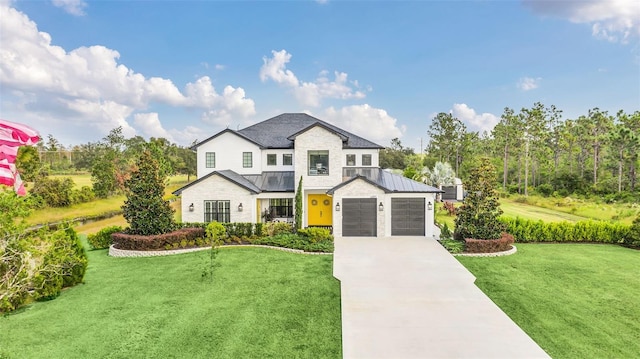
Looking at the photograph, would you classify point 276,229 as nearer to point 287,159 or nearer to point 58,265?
point 287,159

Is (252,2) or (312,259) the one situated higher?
(252,2)

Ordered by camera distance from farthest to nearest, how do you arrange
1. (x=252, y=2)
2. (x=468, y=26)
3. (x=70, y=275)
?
(x=468, y=26) → (x=252, y=2) → (x=70, y=275)

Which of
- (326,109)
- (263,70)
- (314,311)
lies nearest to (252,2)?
(263,70)

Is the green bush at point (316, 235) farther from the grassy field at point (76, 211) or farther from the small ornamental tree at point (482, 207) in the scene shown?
the grassy field at point (76, 211)

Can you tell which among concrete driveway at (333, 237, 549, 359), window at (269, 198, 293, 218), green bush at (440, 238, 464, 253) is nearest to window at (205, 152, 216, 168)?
window at (269, 198, 293, 218)

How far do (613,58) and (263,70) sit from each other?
1100 inches

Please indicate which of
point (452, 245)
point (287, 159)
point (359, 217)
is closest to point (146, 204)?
point (287, 159)

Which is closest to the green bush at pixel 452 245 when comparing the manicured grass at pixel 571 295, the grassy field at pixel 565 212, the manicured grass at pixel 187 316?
the manicured grass at pixel 571 295

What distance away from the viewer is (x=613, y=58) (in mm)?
25609

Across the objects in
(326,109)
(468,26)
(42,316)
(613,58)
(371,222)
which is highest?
(468,26)

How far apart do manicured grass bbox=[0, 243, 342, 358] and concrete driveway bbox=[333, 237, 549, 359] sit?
754mm

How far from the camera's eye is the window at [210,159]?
77.1 feet

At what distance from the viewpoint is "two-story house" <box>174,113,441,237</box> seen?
784 inches

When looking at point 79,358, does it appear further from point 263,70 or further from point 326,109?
point 326,109
